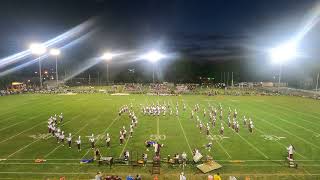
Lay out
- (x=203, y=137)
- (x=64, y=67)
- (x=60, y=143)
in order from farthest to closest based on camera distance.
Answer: (x=64, y=67)
(x=203, y=137)
(x=60, y=143)

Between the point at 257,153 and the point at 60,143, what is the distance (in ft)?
52.3

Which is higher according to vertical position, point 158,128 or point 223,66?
point 223,66

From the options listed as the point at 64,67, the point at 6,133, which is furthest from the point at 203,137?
the point at 64,67

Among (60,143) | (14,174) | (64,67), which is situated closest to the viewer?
(14,174)

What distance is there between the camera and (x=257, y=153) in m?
23.5

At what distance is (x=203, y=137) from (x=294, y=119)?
53.0ft

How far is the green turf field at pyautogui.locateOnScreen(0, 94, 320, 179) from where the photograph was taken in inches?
771

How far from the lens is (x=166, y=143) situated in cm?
2619

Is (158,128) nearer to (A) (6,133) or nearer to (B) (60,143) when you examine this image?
(B) (60,143)

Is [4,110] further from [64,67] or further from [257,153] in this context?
[64,67]

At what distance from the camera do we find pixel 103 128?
1272 inches

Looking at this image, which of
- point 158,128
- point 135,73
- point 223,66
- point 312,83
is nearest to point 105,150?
point 158,128

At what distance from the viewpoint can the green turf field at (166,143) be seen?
64.2ft

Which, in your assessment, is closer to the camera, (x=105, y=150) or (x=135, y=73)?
(x=105, y=150)
